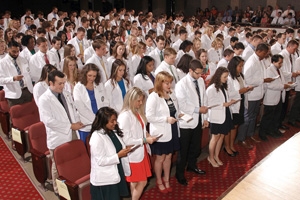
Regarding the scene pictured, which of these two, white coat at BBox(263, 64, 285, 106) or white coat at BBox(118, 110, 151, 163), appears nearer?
white coat at BBox(118, 110, 151, 163)

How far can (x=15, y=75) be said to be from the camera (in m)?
5.15

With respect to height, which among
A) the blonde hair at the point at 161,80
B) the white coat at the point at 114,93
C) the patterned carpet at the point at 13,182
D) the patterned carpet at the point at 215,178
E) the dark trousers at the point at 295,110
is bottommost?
the patterned carpet at the point at 215,178

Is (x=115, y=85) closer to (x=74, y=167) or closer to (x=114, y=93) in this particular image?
(x=114, y=93)

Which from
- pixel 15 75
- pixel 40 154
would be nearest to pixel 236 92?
pixel 40 154

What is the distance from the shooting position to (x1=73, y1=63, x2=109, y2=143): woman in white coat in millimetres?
3959

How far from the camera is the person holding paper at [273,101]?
536 cm

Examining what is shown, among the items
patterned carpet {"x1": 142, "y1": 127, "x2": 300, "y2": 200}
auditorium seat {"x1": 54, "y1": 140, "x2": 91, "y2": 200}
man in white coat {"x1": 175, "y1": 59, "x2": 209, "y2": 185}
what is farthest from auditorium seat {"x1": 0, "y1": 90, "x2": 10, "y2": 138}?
man in white coat {"x1": 175, "y1": 59, "x2": 209, "y2": 185}

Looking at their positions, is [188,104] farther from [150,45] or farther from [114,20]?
[114,20]

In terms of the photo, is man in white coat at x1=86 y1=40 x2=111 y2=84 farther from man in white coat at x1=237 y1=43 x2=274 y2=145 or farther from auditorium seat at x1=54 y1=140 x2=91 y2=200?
man in white coat at x1=237 y1=43 x2=274 y2=145

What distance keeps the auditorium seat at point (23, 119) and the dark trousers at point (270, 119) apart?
3815 mm

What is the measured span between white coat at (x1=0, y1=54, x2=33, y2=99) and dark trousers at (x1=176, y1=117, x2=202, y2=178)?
108 inches

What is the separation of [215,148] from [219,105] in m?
0.80

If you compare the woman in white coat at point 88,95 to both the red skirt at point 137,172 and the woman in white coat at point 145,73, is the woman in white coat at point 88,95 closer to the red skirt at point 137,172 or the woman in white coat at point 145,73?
the woman in white coat at point 145,73

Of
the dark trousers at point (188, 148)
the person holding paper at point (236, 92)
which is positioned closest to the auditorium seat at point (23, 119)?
the dark trousers at point (188, 148)
